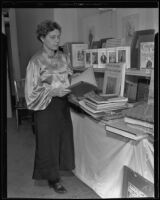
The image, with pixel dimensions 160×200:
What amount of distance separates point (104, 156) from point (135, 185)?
0.23 meters

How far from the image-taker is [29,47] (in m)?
1.16

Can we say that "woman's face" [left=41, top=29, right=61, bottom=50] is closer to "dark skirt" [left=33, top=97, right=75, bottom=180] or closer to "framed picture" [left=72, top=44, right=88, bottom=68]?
"framed picture" [left=72, top=44, right=88, bottom=68]

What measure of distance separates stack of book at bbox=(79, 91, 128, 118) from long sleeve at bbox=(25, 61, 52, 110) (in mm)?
188

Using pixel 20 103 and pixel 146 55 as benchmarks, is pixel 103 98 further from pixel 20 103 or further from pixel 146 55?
pixel 20 103

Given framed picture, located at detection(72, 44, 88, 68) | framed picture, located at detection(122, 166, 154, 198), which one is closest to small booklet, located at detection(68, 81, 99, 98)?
framed picture, located at detection(72, 44, 88, 68)

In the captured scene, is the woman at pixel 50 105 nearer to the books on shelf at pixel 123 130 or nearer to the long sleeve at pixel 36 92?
the long sleeve at pixel 36 92

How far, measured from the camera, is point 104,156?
135 centimetres

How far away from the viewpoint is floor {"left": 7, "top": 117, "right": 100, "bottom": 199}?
108cm

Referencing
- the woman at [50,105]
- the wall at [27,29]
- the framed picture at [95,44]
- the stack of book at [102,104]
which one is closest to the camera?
the wall at [27,29]

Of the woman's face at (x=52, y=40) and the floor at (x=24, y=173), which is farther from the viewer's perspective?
the woman's face at (x=52, y=40)

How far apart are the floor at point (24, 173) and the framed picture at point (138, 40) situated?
0.63 m

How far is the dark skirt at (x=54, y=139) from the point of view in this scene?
1.32 m

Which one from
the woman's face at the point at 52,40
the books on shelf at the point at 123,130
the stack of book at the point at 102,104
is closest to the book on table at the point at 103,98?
the stack of book at the point at 102,104

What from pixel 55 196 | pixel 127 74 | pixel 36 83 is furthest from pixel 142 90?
pixel 55 196
